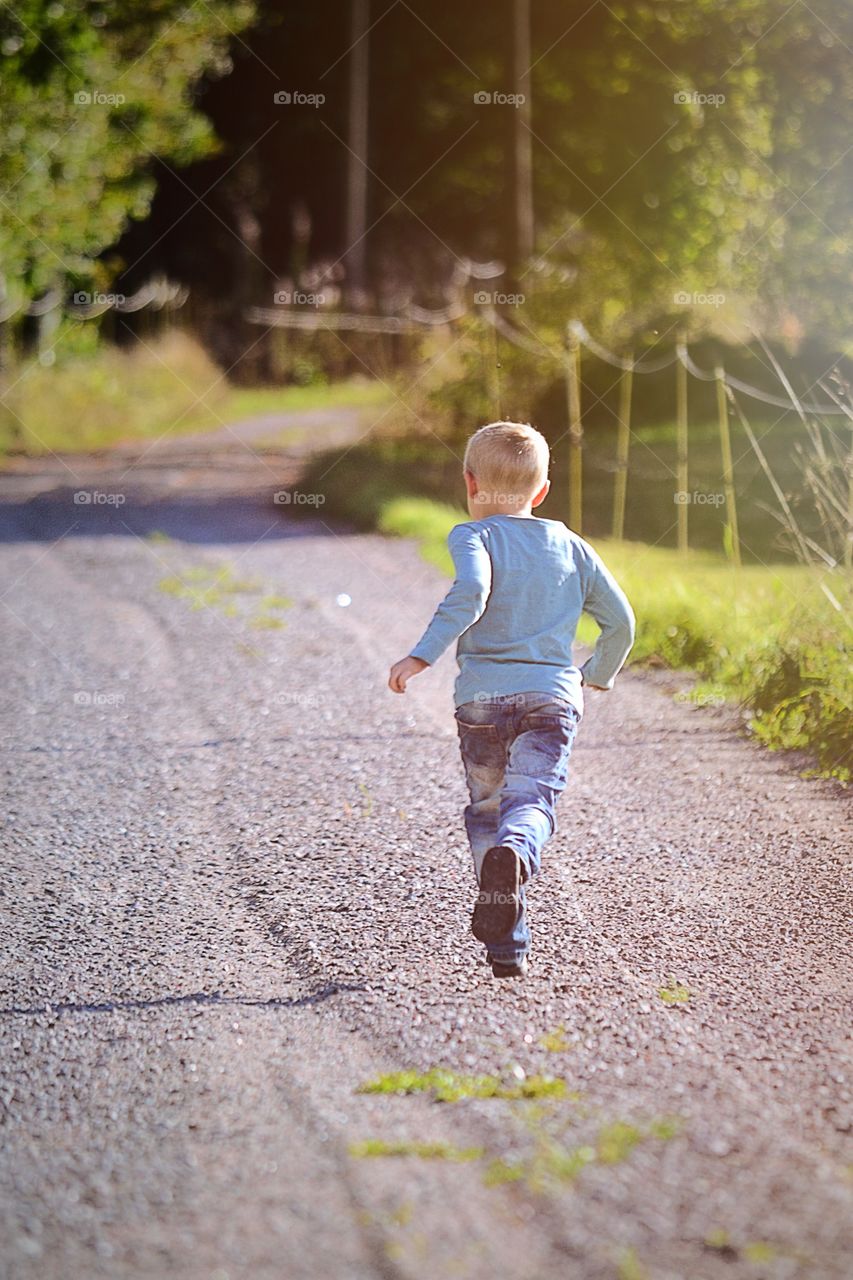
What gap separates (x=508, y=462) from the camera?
12.8 feet

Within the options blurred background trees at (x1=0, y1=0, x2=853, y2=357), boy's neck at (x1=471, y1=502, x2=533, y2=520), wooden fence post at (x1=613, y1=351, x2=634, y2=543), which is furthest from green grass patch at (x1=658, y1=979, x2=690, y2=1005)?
blurred background trees at (x1=0, y1=0, x2=853, y2=357)

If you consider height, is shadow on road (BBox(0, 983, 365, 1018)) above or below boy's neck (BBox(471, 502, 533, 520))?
below

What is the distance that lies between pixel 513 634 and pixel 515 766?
0.34 m

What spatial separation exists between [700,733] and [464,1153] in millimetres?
3953

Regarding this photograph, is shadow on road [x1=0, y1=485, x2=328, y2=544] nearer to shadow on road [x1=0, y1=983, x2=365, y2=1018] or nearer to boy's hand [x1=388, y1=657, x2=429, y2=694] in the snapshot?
shadow on road [x1=0, y1=983, x2=365, y2=1018]

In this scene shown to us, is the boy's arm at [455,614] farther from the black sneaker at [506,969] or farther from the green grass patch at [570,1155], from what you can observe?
the green grass patch at [570,1155]

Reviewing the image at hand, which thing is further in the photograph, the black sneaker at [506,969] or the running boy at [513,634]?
the running boy at [513,634]

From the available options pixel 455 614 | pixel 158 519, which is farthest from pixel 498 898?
pixel 158 519

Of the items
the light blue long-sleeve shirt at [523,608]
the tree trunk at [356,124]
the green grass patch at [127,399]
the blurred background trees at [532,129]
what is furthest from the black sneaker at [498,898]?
the tree trunk at [356,124]

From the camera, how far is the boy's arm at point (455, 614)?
3.64m

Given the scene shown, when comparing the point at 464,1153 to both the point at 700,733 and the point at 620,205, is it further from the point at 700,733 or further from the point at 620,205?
the point at 620,205

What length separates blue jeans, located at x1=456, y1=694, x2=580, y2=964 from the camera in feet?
12.1

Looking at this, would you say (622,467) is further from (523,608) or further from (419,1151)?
(419,1151)

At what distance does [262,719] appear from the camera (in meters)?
7.09
